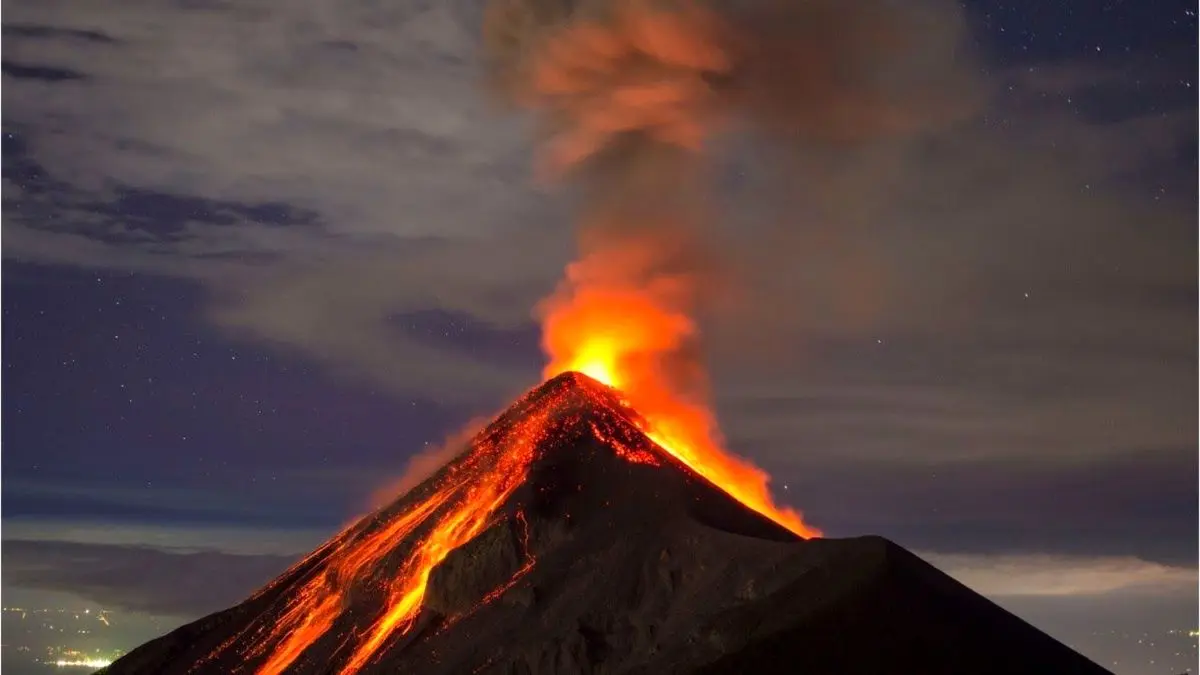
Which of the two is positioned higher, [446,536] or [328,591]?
[446,536]

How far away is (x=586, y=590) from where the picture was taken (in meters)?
109

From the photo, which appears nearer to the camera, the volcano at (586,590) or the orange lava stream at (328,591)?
the volcano at (586,590)

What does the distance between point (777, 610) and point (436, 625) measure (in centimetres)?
3239

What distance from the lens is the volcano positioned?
92375 millimetres

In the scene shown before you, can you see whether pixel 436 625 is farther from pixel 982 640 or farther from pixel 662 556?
pixel 982 640

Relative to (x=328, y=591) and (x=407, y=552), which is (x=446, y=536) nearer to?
(x=407, y=552)

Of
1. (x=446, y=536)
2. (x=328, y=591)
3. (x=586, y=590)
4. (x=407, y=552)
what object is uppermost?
Result: (x=446, y=536)

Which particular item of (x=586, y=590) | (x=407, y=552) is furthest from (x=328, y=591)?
(x=586, y=590)

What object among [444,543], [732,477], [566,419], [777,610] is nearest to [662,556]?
[777,610]

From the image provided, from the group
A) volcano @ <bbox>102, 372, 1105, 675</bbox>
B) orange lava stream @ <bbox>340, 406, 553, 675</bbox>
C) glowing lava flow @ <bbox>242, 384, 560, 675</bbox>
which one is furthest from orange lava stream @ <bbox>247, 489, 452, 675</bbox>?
orange lava stream @ <bbox>340, 406, 553, 675</bbox>

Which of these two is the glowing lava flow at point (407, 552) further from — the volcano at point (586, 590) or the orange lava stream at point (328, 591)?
the volcano at point (586, 590)

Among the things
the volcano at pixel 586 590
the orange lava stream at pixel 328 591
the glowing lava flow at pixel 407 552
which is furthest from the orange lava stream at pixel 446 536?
the orange lava stream at pixel 328 591

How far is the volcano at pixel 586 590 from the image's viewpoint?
92375 millimetres

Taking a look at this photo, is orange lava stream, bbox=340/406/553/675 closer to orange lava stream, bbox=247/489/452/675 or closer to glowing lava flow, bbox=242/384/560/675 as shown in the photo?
glowing lava flow, bbox=242/384/560/675
